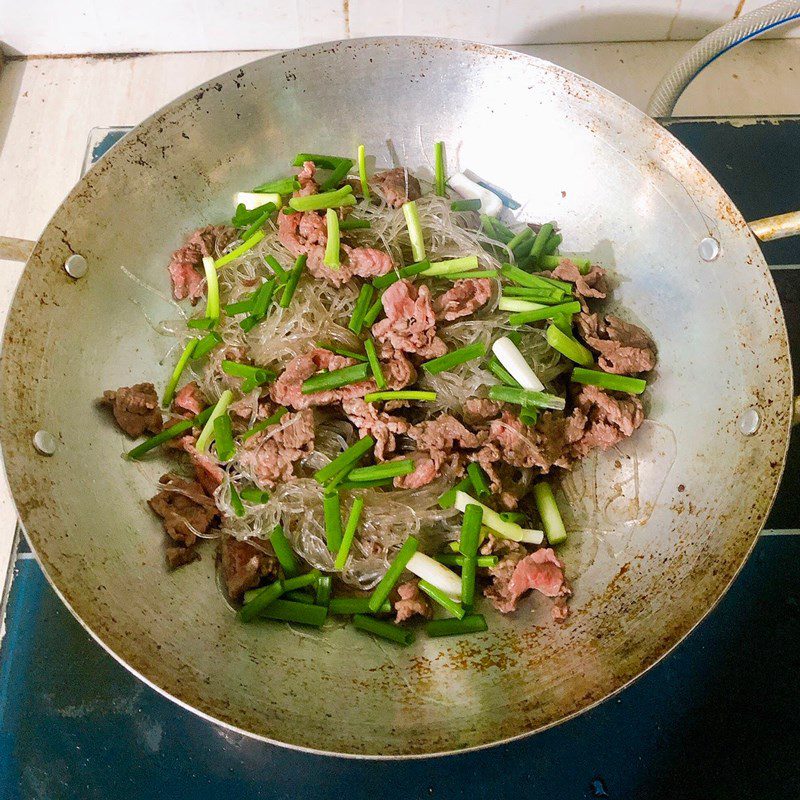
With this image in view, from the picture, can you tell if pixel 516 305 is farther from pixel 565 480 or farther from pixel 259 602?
pixel 259 602

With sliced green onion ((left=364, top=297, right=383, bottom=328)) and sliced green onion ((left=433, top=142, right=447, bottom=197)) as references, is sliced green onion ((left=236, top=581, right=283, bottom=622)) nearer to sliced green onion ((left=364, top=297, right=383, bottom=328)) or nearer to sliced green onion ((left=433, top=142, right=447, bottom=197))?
sliced green onion ((left=364, top=297, right=383, bottom=328))

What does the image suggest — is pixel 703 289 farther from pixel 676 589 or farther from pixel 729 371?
pixel 676 589

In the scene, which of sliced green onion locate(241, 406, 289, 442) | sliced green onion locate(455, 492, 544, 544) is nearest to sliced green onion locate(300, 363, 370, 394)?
sliced green onion locate(241, 406, 289, 442)

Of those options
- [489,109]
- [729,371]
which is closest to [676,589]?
[729,371]

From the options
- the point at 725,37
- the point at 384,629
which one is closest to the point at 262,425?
the point at 384,629

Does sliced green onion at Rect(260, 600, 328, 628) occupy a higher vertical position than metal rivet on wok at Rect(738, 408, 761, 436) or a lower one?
lower

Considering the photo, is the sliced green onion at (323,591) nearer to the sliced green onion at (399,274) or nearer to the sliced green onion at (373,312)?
the sliced green onion at (373,312)

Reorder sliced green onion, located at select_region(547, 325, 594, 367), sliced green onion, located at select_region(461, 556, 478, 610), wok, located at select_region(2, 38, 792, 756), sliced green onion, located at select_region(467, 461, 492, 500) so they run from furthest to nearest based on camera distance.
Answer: sliced green onion, located at select_region(547, 325, 594, 367)
sliced green onion, located at select_region(467, 461, 492, 500)
sliced green onion, located at select_region(461, 556, 478, 610)
wok, located at select_region(2, 38, 792, 756)
